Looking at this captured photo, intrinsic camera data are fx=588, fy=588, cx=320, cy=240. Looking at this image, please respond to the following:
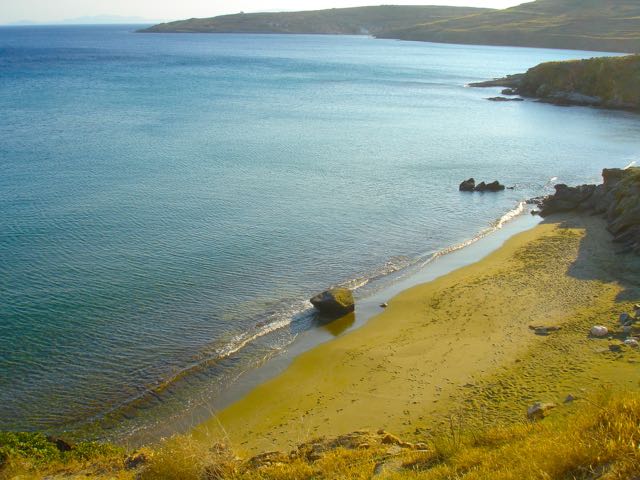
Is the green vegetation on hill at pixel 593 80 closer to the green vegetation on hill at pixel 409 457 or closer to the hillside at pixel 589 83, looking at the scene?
the hillside at pixel 589 83

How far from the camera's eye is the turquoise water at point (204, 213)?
21.5 metres

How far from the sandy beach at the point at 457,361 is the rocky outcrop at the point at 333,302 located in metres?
1.39

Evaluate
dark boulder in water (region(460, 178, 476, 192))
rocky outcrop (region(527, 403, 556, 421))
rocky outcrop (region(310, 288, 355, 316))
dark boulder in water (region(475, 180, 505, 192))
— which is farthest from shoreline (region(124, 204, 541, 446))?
rocky outcrop (region(527, 403, 556, 421))

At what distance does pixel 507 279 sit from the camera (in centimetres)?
2869

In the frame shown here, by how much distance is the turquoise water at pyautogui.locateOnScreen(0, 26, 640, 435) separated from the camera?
70.5 ft

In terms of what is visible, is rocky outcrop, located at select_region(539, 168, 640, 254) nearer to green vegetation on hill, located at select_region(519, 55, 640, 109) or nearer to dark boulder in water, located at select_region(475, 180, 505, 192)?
dark boulder in water, located at select_region(475, 180, 505, 192)

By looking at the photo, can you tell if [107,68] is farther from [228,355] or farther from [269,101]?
[228,355]

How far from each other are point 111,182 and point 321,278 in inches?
863

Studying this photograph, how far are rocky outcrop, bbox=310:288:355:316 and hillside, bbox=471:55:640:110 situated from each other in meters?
77.4

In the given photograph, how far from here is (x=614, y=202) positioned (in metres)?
35.4

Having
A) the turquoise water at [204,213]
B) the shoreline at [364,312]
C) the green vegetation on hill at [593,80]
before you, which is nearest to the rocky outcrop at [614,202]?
the shoreline at [364,312]

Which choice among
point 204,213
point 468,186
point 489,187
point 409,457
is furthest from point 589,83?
point 409,457

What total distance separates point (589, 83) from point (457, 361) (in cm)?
8658

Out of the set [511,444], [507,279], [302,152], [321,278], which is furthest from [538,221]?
[511,444]
